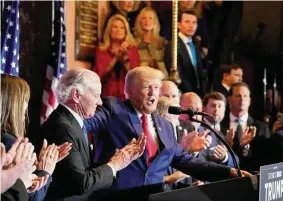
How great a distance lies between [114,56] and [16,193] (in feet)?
13.4

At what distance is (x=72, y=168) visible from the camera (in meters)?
2.21

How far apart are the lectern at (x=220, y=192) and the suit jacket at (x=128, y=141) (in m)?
0.59

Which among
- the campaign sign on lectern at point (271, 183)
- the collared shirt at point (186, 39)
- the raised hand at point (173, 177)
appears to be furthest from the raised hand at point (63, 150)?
the collared shirt at point (186, 39)

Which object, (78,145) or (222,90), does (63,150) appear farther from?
(222,90)

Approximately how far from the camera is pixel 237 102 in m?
4.58

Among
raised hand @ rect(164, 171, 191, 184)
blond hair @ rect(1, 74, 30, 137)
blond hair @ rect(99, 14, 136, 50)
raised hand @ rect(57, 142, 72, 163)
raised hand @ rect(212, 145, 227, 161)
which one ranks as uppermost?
blond hair @ rect(99, 14, 136, 50)

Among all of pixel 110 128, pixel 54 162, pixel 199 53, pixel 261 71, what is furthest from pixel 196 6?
pixel 54 162

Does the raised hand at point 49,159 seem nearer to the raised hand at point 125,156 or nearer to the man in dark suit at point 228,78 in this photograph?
the raised hand at point 125,156

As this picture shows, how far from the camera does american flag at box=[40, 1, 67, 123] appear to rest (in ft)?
16.0

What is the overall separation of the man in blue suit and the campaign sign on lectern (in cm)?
45

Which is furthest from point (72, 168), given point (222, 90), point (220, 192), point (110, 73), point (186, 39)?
point (186, 39)

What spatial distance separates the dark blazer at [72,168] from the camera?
2.22 metres

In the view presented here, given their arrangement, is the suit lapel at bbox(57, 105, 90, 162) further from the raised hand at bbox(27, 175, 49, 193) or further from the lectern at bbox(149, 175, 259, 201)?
the lectern at bbox(149, 175, 259, 201)

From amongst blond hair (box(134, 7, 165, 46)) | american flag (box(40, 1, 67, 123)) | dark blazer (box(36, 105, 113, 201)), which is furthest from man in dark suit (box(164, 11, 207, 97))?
dark blazer (box(36, 105, 113, 201))
